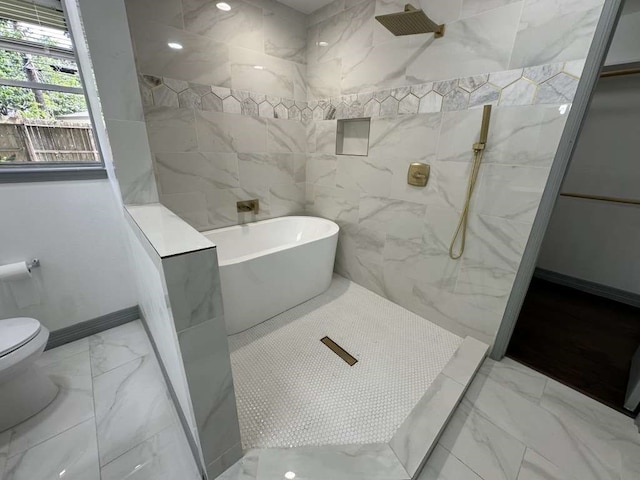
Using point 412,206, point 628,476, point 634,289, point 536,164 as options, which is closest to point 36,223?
point 412,206

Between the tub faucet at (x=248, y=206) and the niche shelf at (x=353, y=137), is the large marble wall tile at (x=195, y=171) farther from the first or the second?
the niche shelf at (x=353, y=137)

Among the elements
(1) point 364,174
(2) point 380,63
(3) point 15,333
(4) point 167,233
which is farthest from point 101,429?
(2) point 380,63

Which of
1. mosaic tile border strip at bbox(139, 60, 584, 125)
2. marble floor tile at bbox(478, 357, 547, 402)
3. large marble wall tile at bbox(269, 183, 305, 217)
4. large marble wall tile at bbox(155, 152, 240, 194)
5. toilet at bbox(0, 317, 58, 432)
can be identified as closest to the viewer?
toilet at bbox(0, 317, 58, 432)

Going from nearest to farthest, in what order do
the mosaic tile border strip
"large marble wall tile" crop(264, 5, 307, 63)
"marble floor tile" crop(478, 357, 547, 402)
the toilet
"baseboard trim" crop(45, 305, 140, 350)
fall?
1. the toilet
2. the mosaic tile border strip
3. "marble floor tile" crop(478, 357, 547, 402)
4. "baseboard trim" crop(45, 305, 140, 350)
5. "large marble wall tile" crop(264, 5, 307, 63)

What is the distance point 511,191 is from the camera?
146 centimetres

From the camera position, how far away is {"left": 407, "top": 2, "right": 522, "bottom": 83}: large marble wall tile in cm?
135

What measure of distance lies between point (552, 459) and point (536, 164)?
1.43 metres

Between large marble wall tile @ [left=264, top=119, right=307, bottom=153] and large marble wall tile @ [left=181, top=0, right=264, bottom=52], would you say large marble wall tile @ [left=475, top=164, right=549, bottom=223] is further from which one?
large marble wall tile @ [left=181, top=0, right=264, bottom=52]

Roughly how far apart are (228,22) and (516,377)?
3219 millimetres

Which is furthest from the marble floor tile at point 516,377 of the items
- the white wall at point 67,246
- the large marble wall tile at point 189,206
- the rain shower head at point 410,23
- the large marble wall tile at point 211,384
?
the white wall at point 67,246

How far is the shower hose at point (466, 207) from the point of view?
5.02 ft

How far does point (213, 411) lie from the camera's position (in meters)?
0.94

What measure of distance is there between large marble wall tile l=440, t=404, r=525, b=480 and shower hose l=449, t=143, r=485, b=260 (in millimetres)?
963

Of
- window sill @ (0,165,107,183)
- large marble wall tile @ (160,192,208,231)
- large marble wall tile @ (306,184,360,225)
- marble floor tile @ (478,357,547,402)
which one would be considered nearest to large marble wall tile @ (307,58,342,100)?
large marble wall tile @ (306,184,360,225)
